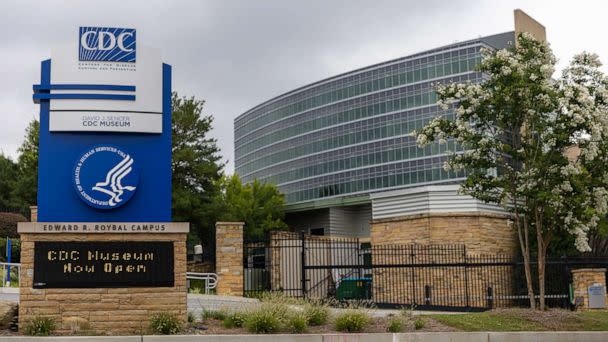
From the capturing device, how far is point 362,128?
85.2 metres

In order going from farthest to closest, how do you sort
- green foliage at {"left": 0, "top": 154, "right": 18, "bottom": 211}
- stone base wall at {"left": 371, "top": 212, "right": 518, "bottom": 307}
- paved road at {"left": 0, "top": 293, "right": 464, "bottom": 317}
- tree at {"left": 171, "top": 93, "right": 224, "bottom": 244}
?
green foliage at {"left": 0, "top": 154, "right": 18, "bottom": 211} → tree at {"left": 171, "top": 93, "right": 224, "bottom": 244} → stone base wall at {"left": 371, "top": 212, "right": 518, "bottom": 307} → paved road at {"left": 0, "top": 293, "right": 464, "bottom": 317}

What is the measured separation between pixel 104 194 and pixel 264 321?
406 centimetres

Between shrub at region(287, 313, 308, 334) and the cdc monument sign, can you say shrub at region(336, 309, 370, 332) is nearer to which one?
shrub at region(287, 313, 308, 334)

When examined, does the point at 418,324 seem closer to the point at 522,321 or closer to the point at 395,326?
the point at 395,326

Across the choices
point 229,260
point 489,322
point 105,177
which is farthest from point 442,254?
point 105,177

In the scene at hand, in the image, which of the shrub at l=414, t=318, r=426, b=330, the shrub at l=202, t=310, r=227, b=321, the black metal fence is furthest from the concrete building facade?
the shrub at l=202, t=310, r=227, b=321

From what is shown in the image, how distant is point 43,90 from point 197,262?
17.3 metres

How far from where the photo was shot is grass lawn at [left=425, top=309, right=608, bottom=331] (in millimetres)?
15430

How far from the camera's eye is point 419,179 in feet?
259

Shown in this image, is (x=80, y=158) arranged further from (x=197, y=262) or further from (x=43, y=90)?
(x=197, y=262)

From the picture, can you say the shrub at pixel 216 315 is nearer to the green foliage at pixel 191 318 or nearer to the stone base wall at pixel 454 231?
the green foliage at pixel 191 318

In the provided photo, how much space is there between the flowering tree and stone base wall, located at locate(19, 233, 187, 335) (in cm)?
792

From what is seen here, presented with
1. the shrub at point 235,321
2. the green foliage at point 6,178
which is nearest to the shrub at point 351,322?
the shrub at point 235,321

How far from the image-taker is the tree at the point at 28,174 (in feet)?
139
